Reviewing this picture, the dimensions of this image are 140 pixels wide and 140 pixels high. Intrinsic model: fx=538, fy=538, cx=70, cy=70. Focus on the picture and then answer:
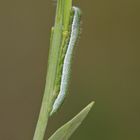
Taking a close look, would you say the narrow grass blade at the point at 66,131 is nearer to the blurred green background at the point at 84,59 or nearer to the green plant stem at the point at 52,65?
the green plant stem at the point at 52,65

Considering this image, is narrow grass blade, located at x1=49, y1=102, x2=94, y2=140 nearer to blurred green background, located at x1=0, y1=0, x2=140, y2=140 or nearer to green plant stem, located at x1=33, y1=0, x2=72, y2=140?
green plant stem, located at x1=33, y1=0, x2=72, y2=140

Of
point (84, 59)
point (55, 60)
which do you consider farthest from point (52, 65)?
point (84, 59)

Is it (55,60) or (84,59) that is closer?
(55,60)

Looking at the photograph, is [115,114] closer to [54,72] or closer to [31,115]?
[31,115]

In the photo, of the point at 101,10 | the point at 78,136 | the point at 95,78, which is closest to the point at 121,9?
the point at 101,10

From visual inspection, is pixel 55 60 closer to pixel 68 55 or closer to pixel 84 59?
pixel 68 55
